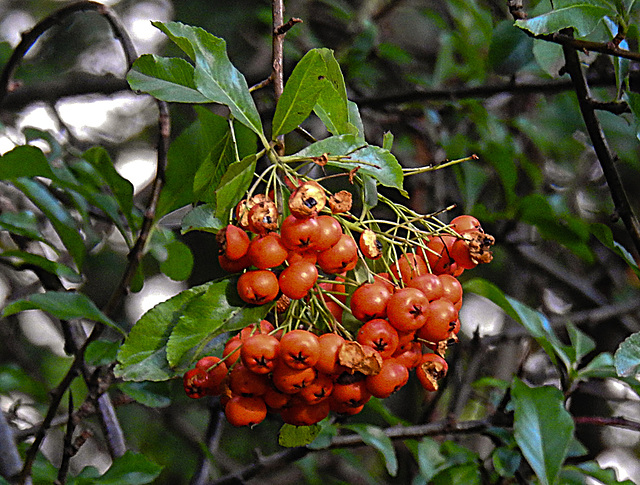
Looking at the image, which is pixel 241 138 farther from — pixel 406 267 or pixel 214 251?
pixel 214 251

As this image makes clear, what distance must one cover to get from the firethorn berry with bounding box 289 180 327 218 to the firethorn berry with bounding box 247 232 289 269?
0.06 metres

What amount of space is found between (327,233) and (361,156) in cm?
14

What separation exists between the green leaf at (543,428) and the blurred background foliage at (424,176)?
424mm

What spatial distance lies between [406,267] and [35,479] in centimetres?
96

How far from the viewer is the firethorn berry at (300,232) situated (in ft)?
2.88

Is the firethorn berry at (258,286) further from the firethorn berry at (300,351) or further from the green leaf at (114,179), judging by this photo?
the green leaf at (114,179)

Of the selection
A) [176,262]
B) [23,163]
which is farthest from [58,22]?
[176,262]

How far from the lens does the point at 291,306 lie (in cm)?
98

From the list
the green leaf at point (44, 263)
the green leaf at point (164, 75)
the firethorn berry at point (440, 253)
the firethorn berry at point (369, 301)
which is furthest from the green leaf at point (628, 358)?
the green leaf at point (44, 263)

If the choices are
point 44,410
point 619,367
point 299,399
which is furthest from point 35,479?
point 619,367

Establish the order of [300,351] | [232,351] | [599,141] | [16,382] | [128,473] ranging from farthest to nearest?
[16,382]
[128,473]
[599,141]
[232,351]
[300,351]

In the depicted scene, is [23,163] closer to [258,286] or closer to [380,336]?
[258,286]

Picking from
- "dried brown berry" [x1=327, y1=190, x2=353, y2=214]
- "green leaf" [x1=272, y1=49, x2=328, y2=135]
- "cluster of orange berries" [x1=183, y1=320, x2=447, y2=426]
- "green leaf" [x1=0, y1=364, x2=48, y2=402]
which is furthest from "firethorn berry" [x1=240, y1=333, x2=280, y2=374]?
"green leaf" [x1=0, y1=364, x2=48, y2=402]

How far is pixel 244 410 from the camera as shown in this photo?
95cm
